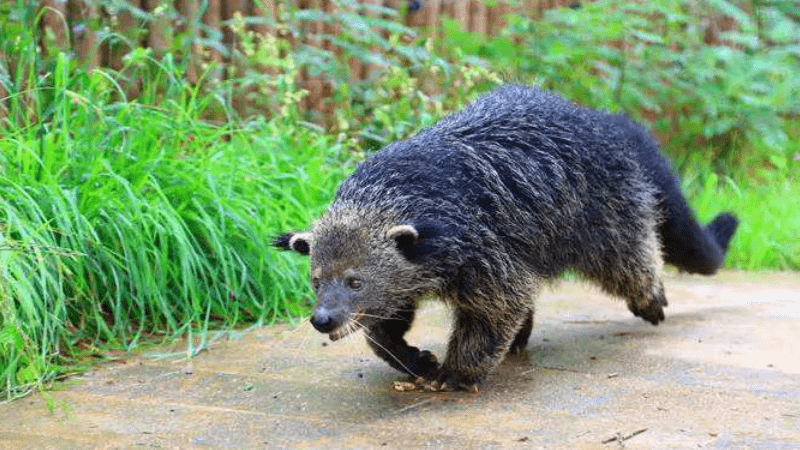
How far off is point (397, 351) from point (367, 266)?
0.48 metres

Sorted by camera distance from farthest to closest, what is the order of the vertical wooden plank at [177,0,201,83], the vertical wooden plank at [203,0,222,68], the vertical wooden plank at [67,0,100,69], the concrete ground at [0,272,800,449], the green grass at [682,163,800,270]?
the green grass at [682,163,800,270]
the vertical wooden plank at [203,0,222,68]
the vertical wooden plank at [177,0,201,83]
the vertical wooden plank at [67,0,100,69]
the concrete ground at [0,272,800,449]

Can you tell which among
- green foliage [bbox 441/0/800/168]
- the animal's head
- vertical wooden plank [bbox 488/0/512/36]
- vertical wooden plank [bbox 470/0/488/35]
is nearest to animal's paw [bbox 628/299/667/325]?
the animal's head

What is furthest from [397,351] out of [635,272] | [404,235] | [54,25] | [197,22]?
[197,22]

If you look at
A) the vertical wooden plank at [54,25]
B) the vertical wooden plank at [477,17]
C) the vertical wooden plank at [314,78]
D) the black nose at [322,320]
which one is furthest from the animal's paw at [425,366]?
the vertical wooden plank at [477,17]

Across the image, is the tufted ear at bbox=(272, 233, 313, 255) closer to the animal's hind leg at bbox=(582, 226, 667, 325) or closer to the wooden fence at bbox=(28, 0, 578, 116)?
the animal's hind leg at bbox=(582, 226, 667, 325)

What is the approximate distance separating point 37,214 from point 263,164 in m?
1.65

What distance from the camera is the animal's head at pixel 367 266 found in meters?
3.96

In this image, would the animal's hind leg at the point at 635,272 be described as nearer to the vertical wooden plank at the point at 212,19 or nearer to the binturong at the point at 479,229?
the binturong at the point at 479,229

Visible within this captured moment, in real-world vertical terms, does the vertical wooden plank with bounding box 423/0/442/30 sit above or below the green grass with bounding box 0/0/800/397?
above

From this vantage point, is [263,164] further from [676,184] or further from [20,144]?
[676,184]

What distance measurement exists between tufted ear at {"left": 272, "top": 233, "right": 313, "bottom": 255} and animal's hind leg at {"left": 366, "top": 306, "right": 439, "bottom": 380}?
0.40 metres

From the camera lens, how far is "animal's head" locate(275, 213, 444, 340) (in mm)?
3961

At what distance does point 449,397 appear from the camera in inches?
160

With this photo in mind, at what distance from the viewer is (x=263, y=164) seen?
19.5ft
